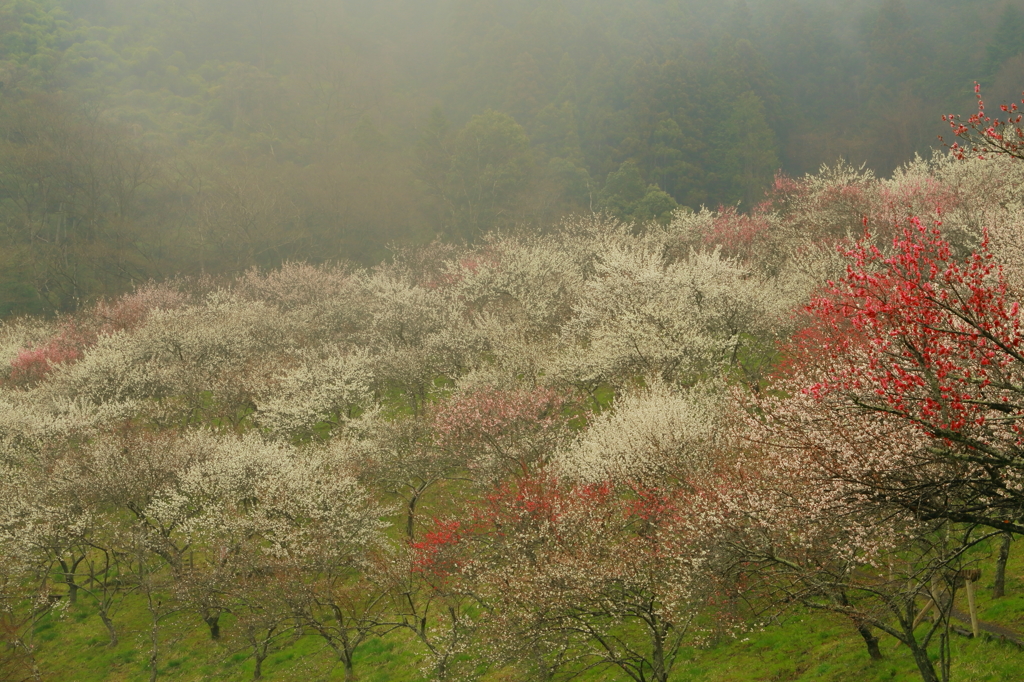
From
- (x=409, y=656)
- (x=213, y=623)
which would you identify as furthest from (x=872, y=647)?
(x=213, y=623)

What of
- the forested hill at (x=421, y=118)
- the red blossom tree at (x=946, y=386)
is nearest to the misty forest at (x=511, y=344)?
the red blossom tree at (x=946, y=386)

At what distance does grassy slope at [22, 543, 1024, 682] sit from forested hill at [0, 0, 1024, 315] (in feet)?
178

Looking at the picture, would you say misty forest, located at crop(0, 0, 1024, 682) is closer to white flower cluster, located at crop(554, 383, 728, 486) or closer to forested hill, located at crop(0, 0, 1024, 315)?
white flower cluster, located at crop(554, 383, 728, 486)

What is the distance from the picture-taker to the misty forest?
42.4ft

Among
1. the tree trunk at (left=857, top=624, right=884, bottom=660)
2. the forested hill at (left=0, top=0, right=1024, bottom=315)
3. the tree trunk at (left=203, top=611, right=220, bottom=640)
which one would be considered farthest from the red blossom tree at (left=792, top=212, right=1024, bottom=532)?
the forested hill at (left=0, top=0, right=1024, bottom=315)

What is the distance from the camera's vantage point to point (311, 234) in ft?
284

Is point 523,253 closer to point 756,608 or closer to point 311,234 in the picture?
point 756,608

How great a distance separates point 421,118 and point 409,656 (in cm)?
9234

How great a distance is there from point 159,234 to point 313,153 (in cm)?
2669

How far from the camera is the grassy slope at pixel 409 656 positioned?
1462 cm

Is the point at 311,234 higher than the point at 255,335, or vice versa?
the point at 311,234

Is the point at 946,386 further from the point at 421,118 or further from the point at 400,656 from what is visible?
the point at 421,118

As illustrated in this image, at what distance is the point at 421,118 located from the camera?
10388 centimetres

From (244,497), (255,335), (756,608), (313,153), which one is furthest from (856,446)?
(313,153)
